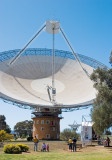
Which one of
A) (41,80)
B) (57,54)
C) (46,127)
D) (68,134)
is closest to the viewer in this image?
(41,80)

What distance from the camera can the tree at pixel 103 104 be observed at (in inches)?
1121

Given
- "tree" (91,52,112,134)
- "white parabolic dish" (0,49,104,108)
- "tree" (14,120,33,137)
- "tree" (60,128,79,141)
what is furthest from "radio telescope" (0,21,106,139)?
"tree" (14,120,33,137)

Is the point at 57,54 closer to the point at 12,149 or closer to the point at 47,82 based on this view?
the point at 47,82

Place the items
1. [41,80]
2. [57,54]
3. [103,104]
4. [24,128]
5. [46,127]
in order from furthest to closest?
[24,128], [57,54], [46,127], [41,80], [103,104]

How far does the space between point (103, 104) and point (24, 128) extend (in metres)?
97.9

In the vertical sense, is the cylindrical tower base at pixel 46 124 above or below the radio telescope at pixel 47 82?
below

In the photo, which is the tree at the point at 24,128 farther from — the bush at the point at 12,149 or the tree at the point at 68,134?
the bush at the point at 12,149

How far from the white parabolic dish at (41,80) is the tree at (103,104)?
10.6 meters

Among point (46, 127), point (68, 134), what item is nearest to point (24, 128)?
point (68, 134)

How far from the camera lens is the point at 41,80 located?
47.3 m

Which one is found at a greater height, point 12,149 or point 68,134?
point 12,149

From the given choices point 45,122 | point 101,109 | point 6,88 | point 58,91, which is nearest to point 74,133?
point 45,122

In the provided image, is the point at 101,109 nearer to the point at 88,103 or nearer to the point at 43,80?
the point at 88,103

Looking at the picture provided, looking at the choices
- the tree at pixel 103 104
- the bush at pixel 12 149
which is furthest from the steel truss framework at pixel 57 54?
the bush at pixel 12 149
